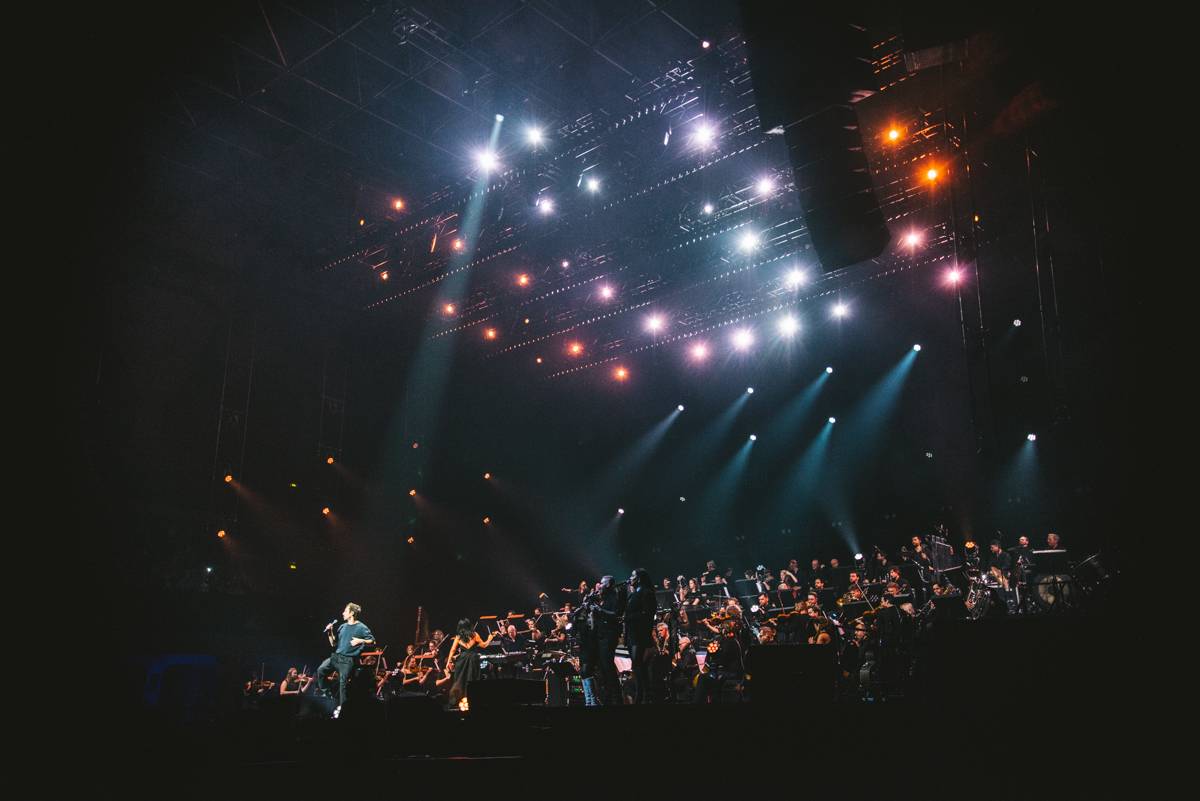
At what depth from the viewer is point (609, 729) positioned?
22.4 feet

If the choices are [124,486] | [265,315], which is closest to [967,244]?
[265,315]

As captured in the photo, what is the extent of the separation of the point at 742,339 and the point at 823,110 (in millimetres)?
10380

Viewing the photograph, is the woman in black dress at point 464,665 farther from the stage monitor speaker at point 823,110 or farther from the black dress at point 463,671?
the stage monitor speaker at point 823,110

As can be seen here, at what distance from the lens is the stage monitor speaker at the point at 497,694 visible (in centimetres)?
774

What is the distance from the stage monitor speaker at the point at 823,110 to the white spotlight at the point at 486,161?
663cm

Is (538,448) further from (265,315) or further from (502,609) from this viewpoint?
(265,315)

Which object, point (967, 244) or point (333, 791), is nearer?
point (333, 791)

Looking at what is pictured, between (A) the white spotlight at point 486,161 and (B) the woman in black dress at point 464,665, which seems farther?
(A) the white spotlight at point 486,161

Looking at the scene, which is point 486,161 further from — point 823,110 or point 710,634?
point 710,634

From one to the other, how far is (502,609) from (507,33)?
44.7 ft

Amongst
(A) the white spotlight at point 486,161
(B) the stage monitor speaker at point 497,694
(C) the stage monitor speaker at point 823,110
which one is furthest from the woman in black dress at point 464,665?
(C) the stage monitor speaker at point 823,110

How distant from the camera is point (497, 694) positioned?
7.90m

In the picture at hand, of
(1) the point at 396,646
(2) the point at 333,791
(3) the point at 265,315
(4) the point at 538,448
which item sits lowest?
(2) the point at 333,791

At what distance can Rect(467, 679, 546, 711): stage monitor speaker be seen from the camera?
25.4 feet
